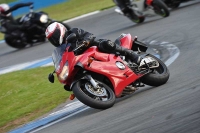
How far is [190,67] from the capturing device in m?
9.65

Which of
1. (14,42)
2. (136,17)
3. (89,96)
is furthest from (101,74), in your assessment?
(14,42)

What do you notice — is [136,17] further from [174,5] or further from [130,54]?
[130,54]

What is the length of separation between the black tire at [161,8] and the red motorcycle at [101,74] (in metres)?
A: 7.88

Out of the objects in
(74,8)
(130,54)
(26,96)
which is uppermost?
(130,54)

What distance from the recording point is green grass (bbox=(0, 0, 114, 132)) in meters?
9.43

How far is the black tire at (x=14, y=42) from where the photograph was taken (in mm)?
19094

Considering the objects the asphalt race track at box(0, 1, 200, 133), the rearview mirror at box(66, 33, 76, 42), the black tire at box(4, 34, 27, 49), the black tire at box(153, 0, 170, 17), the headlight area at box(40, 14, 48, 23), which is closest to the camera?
the asphalt race track at box(0, 1, 200, 133)

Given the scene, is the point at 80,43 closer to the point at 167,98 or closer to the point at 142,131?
the point at 167,98

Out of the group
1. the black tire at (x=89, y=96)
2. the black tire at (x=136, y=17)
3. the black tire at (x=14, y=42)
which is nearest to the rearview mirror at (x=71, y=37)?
the black tire at (x=89, y=96)

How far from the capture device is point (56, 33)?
330 inches

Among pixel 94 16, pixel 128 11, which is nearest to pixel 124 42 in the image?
pixel 128 11

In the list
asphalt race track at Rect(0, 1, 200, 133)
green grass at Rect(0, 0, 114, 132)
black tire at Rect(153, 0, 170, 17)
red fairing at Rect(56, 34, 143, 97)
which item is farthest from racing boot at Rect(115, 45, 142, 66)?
black tire at Rect(153, 0, 170, 17)

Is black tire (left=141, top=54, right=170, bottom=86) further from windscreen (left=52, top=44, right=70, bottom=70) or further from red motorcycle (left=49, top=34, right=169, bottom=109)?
windscreen (left=52, top=44, right=70, bottom=70)

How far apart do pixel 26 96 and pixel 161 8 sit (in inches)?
271
